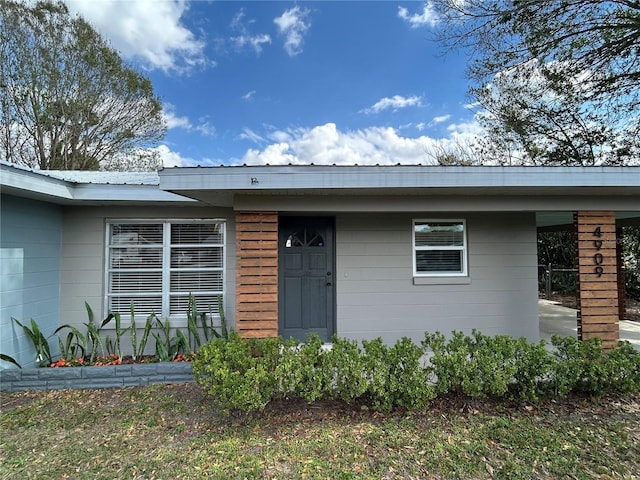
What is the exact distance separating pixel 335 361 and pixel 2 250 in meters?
4.39

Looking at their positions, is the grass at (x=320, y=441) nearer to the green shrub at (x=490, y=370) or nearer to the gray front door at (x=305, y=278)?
the green shrub at (x=490, y=370)

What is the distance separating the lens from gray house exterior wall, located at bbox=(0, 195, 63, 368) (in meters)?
4.27

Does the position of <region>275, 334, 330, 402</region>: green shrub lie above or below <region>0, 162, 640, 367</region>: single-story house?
below

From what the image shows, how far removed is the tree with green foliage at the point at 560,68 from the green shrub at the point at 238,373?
9.19 meters

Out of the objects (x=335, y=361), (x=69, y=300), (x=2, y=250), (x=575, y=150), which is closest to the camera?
(x=335, y=361)

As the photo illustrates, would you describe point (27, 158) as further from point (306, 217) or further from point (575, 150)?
point (575, 150)

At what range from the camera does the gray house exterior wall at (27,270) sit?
4270 millimetres

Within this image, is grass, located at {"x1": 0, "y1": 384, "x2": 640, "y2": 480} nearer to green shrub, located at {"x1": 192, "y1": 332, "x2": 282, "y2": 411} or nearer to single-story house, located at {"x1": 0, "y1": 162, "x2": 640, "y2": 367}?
green shrub, located at {"x1": 192, "y1": 332, "x2": 282, "y2": 411}

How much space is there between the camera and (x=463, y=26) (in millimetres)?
8602

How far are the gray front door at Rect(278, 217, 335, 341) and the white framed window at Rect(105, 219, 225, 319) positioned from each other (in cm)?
105

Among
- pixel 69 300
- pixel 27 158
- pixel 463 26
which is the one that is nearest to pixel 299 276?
pixel 69 300

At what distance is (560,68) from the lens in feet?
31.0

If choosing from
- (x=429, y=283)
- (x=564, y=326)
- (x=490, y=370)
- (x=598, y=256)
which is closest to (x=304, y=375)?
(x=490, y=370)

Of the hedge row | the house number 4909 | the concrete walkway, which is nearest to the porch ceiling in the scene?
the house number 4909
